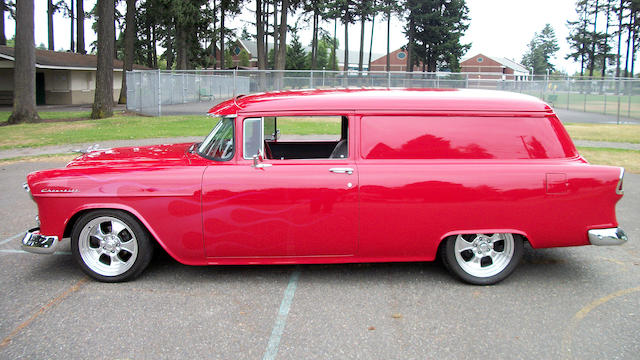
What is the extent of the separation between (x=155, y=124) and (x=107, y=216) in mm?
15921

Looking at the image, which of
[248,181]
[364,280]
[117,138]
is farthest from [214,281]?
[117,138]

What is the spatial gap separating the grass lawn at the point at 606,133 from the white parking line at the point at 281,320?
46.2ft

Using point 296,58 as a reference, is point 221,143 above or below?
below

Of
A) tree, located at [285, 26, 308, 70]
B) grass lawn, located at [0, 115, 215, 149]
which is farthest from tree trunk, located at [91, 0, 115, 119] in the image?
tree, located at [285, 26, 308, 70]

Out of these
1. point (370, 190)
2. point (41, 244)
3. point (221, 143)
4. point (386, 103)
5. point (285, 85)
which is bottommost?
point (41, 244)

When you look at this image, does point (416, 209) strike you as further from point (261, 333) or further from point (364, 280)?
point (261, 333)

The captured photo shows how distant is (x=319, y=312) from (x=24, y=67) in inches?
813

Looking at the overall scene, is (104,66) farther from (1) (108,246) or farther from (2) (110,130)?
(1) (108,246)

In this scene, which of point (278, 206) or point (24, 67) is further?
point (24, 67)

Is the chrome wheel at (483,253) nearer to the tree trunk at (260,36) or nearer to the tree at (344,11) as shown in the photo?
the tree trunk at (260,36)

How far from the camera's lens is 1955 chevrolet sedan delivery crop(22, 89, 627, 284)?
4109 millimetres

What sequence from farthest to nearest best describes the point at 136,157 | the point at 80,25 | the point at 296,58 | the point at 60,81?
1. the point at 296,58
2. the point at 80,25
3. the point at 60,81
4. the point at 136,157

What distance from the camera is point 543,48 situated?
12312 centimetres

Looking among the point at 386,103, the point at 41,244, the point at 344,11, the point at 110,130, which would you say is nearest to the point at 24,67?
the point at 110,130
